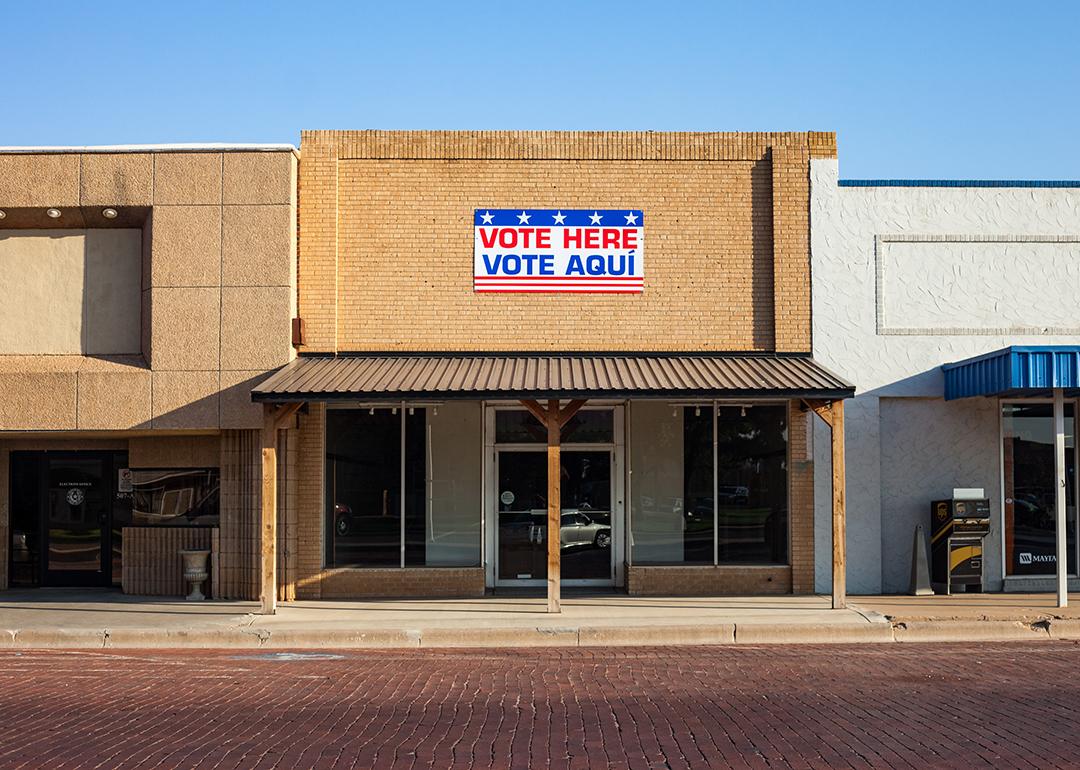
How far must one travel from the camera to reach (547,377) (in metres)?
16.4

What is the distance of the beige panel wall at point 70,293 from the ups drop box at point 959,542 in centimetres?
1316

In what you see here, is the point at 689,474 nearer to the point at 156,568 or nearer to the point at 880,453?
the point at 880,453

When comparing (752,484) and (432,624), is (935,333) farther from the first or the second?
(432,624)

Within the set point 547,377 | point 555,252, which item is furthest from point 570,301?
point 547,377

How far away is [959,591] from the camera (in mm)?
18078

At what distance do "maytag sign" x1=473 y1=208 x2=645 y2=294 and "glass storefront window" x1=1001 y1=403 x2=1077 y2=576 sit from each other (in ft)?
22.0

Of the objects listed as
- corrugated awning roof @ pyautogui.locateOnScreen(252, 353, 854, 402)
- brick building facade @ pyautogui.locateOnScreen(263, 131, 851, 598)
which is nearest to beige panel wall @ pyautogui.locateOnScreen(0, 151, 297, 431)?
brick building facade @ pyautogui.locateOnScreen(263, 131, 851, 598)

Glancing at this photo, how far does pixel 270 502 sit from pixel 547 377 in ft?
14.4

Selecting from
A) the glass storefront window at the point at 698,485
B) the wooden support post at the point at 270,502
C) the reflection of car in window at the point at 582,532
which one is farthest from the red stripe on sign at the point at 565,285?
the wooden support post at the point at 270,502

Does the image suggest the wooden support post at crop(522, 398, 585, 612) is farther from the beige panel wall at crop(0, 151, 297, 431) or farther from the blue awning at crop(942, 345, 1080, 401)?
the blue awning at crop(942, 345, 1080, 401)

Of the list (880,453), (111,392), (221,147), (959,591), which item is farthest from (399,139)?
(959,591)

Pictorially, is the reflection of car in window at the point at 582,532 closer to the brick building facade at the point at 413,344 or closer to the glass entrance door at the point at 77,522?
the brick building facade at the point at 413,344

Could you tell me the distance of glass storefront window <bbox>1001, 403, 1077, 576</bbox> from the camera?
18.5 metres

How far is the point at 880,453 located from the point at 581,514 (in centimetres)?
500
